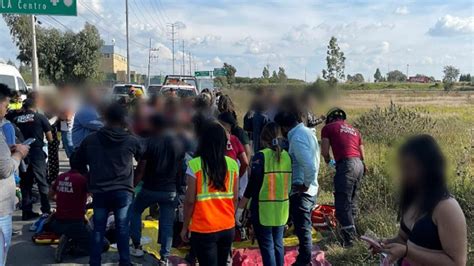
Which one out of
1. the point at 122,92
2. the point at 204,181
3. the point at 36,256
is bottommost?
the point at 36,256

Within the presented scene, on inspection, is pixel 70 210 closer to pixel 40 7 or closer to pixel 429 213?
pixel 429 213

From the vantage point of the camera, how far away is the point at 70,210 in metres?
5.38

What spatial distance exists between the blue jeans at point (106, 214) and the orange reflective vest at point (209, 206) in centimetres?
123

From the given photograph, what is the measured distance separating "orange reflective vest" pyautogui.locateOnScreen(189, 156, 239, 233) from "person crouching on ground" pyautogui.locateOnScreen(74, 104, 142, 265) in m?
1.22

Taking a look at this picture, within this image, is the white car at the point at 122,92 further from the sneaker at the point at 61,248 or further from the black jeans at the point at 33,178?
the sneaker at the point at 61,248

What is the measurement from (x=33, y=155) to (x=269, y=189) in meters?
4.22

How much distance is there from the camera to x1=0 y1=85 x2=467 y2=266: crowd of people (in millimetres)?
2480

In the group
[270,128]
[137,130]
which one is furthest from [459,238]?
[137,130]

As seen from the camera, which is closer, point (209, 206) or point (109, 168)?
point (209, 206)

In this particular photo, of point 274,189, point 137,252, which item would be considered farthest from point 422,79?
point 274,189

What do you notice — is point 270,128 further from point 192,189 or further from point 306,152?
point 192,189

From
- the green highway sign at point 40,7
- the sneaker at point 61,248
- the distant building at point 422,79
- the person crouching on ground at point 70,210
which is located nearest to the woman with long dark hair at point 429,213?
the person crouching on ground at point 70,210

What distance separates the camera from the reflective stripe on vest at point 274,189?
448 cm

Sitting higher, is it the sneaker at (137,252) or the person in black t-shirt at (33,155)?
the person in black t-shirt at (33,155)
